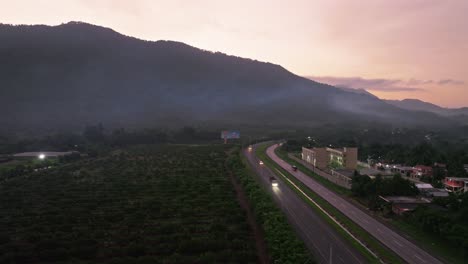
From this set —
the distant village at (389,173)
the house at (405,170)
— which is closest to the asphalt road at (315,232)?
the distant village at (389,173)

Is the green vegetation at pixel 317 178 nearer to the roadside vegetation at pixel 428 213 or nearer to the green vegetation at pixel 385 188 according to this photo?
the roadside vegetation at pixel 428 213

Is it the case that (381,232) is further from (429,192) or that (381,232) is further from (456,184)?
(456,184)

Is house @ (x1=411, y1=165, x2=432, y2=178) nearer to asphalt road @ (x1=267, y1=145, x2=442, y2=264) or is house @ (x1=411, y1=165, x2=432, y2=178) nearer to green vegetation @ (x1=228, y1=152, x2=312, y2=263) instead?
asphalt road @ (x1=267, y1=145, x2=442, y2=264)

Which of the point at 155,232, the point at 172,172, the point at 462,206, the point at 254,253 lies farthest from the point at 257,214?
the point at 172,172

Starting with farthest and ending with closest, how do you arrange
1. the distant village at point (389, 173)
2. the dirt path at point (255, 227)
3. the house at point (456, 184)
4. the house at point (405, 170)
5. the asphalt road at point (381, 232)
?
1. the house at point (405, 170)
2. the house at point (456, 184)
3. the distant village at point (389, 173)
4. the asphalt road at point (381, 232)
5. the dirt path at point (255, 227)

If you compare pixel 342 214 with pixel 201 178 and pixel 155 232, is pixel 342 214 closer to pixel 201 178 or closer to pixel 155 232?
pixel 155 232

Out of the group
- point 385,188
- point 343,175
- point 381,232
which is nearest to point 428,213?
point 381,232
